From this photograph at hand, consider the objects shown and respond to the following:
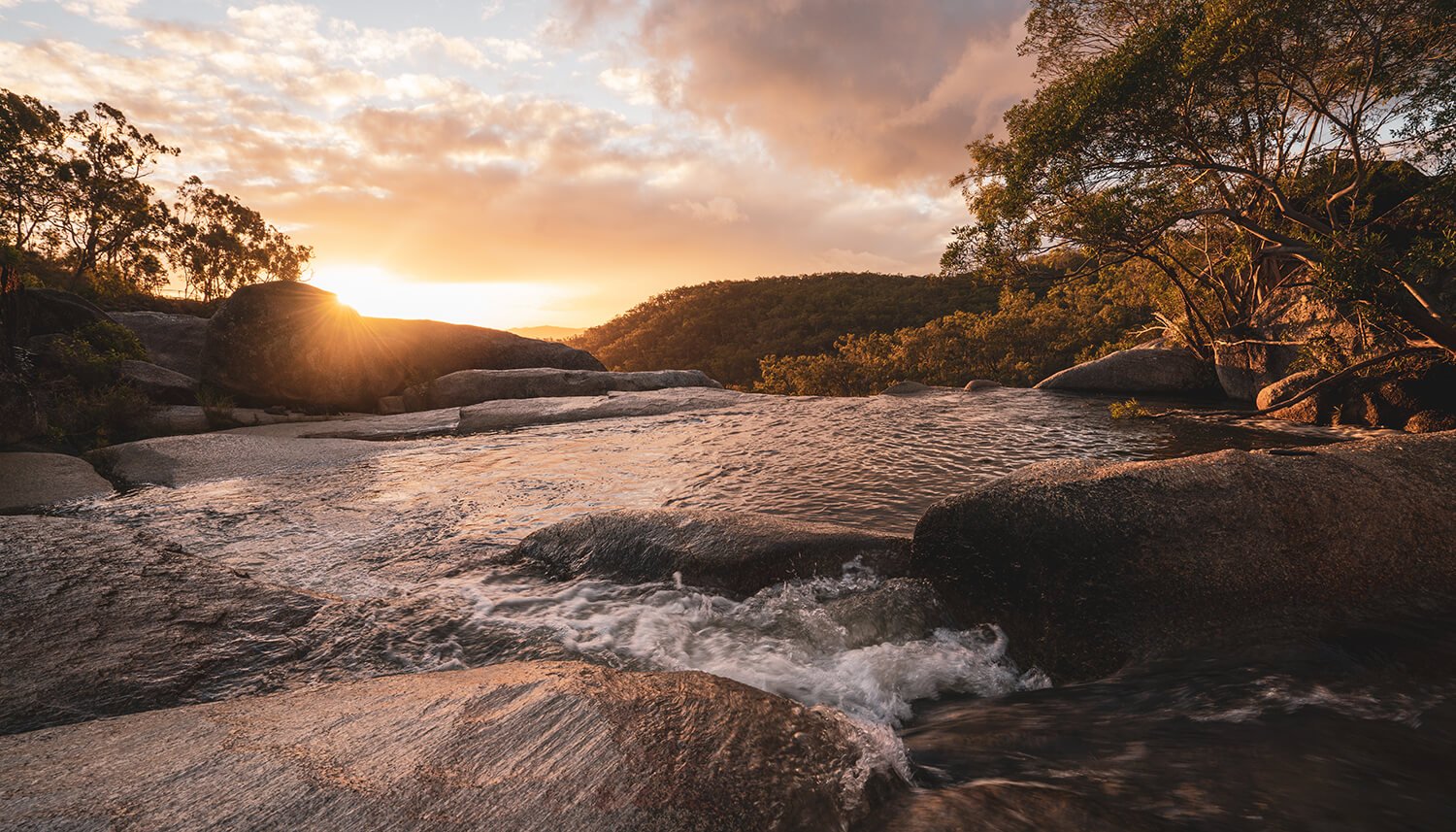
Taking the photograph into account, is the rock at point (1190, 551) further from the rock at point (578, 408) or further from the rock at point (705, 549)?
the rock at point (578, 408)

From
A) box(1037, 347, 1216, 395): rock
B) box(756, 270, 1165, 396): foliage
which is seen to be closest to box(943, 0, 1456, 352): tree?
box(1037, 347, 1216, 395): rock

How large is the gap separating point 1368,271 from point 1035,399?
394 inches

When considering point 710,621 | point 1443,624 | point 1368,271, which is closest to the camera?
point 1443,624

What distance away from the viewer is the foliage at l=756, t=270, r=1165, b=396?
31688mm

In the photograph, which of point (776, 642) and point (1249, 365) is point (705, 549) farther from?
point (1249, 365)

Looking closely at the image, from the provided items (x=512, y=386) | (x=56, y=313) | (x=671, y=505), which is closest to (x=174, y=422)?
(x=56, y=313)

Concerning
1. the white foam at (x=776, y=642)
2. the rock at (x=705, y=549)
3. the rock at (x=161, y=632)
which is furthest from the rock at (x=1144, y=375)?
the rock at (x=161, y=632)

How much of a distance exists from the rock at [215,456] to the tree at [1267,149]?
529 inches

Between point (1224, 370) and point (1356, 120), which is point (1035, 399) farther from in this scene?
point (1356, 120)

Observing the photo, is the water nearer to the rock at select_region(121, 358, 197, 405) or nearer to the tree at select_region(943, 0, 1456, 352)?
the tree at select_region(943, 0, 1456, 352)

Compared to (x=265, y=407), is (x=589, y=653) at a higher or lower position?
lower

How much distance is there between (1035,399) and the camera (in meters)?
18.3

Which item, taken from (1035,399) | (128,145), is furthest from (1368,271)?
(128,145)

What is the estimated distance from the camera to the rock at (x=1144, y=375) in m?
19.1
